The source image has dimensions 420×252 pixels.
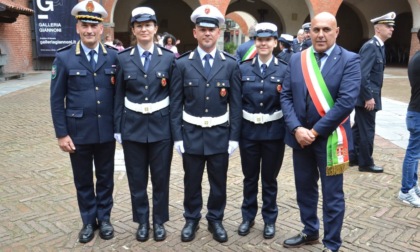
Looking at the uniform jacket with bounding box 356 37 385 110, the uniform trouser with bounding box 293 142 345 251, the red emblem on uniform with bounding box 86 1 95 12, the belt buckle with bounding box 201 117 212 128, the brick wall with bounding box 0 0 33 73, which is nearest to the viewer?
the uniform trouser with bounding box 293 142 345 251

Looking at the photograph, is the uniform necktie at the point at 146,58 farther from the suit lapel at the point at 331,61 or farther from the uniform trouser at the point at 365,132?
the uniform trouser at the point at 365,132

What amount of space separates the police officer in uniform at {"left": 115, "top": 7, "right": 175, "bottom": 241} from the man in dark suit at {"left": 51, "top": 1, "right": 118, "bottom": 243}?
0.13 metres

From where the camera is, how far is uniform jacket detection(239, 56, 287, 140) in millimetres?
3430

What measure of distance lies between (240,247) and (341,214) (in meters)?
0.91

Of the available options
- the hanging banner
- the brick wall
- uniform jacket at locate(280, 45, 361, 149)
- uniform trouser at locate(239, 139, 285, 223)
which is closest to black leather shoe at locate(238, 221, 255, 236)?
uniform trouser at locate(239, 139, 285, 223)

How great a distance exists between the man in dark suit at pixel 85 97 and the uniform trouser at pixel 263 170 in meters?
1.23

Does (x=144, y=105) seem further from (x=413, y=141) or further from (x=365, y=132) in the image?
(x=365, y=132)

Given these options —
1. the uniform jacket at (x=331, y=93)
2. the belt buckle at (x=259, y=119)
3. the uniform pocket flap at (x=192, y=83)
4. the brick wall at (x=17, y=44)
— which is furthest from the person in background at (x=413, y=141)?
the brick wall at (x=17, y=44)

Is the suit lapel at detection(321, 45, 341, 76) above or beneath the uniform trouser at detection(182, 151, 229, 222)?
above

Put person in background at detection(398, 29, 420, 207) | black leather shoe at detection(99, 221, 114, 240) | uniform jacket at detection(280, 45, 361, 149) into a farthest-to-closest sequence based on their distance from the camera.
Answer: person in background at detection(398, 29, 420, 207), black leather shoe at detection(99, 221, 114, 240), uniform jacket at detection(280, 45, 361, 149)

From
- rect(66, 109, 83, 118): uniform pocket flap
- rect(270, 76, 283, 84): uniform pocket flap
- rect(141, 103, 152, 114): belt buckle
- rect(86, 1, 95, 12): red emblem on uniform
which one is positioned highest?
rect(86, 1, 95, 12): red emblem on uniform

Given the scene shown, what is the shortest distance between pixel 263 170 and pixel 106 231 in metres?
1.52

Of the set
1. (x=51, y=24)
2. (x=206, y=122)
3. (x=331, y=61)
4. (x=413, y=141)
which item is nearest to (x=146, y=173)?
(x=206, y=122)

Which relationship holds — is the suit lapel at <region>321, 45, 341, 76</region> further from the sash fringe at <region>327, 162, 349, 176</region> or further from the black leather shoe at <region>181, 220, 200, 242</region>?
the black leather shoe at <region>181, 220, 200, 242</region>
